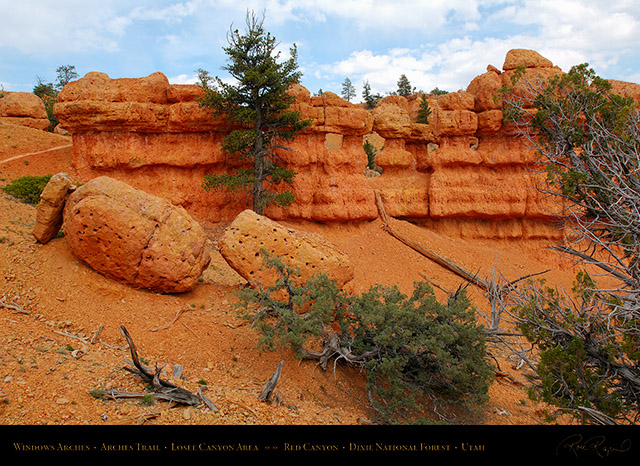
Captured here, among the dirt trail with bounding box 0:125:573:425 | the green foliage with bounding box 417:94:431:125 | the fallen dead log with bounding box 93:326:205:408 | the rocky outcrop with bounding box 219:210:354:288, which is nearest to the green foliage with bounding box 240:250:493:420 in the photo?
the dirt trail with bounding box 0:125:573:425

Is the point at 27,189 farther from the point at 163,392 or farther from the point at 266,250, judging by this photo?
the point at 163,392

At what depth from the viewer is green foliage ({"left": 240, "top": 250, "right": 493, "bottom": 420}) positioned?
7578 mm

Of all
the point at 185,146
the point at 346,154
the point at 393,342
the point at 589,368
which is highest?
the point at 185,146

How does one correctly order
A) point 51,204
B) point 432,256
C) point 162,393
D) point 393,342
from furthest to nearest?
point 432,256 < point 51,204 < point 393,342 < point 162,393

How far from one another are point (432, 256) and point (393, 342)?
34.9 feet

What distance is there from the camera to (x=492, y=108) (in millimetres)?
19078

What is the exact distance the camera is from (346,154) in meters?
18.8

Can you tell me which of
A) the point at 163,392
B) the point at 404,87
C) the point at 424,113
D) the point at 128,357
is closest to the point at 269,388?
the point at 163,392

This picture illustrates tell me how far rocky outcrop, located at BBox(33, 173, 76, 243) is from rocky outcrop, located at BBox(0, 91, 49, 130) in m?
19.5

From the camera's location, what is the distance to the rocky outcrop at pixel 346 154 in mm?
16609

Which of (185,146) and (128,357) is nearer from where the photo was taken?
(128,357)

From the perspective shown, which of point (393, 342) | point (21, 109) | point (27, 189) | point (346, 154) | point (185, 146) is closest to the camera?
point (393, 342)
